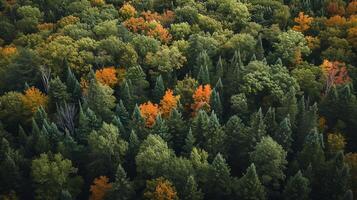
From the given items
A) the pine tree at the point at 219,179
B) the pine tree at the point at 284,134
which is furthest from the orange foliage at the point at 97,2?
the pine tree at the point at 219,179

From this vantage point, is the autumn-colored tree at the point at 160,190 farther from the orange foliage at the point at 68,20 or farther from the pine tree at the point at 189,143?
the orange foliage at the point at 68,20

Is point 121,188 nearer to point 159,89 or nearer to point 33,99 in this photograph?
point 159,89

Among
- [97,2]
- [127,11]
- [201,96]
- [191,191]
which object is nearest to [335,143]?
[201,96]

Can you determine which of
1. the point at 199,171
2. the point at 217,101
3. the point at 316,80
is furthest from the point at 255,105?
the point at 199,171

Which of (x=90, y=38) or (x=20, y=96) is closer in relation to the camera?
(x=20, y=96)

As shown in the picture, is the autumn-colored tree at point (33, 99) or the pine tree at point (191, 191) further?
the autumn-colored tree at point (33, 99)

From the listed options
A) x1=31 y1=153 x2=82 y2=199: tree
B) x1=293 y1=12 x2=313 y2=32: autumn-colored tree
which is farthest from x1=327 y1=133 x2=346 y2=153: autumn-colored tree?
x1=31 y1=153 x2=82 y2=199: tree

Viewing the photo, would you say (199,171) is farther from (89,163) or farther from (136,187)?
(89,163)
